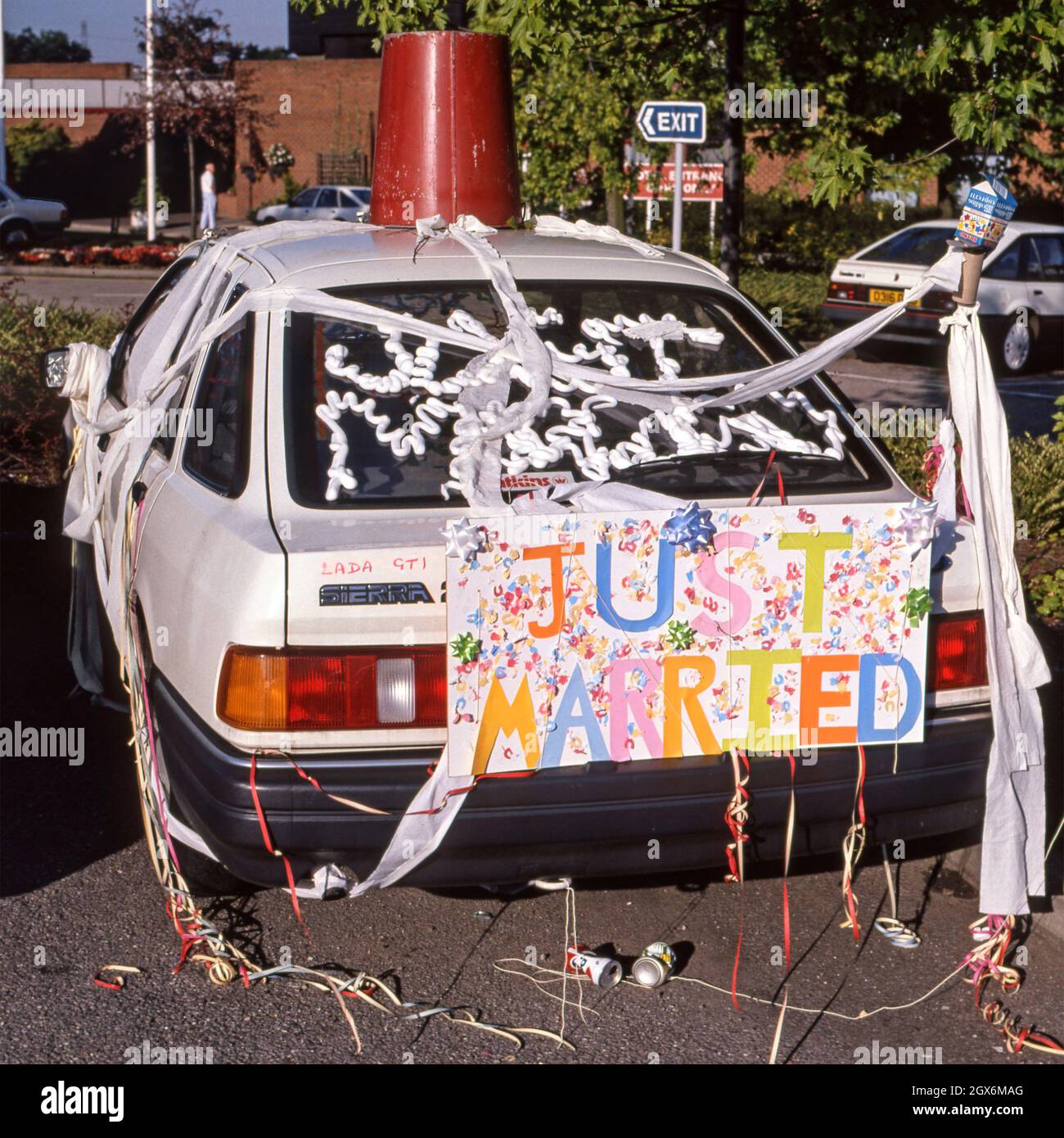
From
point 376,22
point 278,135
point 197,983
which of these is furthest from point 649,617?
point 278,135

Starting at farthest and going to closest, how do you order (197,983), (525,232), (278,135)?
(278,135) < (525,232) < (197,983)

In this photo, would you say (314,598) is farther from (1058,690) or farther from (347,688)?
(1058,690)

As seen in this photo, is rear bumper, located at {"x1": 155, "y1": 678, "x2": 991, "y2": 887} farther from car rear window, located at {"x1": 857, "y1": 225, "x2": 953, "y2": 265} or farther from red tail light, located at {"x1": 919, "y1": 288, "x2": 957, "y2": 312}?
car rear window, located at {"x1": 857, "y1": 225, "x2": 953, "y2": 265}

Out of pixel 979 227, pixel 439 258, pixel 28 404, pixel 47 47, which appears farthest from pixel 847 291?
pixel 47 47

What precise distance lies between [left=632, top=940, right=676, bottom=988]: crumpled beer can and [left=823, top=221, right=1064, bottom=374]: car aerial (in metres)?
13.2

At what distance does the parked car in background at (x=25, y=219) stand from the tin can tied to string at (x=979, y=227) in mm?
31436

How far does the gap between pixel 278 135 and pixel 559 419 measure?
42574 mm

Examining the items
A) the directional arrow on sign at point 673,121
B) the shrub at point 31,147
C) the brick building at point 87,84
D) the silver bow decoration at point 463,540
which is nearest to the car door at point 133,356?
the silver bow decoration at point 463,540

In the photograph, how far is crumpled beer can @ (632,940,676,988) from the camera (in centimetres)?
400

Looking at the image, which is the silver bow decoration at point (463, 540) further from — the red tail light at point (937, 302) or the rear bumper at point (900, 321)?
the red tail light at point (937, 302)

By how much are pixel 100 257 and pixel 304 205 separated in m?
7.00
